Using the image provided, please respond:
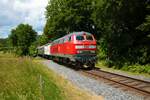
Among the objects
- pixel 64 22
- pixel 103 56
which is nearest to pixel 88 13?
pixel 64 22

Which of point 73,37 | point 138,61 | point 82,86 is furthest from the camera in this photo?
point 73,37

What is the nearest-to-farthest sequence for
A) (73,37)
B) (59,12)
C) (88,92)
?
(88,92) < (73,37) < (59,12)

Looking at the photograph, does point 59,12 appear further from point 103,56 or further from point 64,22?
point 103,56

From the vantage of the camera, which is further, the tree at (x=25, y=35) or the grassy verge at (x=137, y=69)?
the tree at (x=25, y=35)

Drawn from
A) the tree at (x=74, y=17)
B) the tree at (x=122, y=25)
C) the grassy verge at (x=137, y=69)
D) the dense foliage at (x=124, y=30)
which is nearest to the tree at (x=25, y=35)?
the tree at (x=74, y=17)

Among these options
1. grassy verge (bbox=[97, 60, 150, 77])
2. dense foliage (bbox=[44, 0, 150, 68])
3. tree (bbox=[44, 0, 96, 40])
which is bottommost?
grassy verge (bbox=[97, 60, 150, 77])

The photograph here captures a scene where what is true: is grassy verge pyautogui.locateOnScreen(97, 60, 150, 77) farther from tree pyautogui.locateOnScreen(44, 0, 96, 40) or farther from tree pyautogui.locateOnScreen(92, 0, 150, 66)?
tree pyautogui.locateOnScreen(44, 0, 96, 40)

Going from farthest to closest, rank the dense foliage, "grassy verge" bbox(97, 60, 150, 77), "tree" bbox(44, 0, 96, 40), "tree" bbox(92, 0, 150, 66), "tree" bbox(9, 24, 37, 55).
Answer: "tree" bbox(9, 24, 37, 55) → "tree" bbox(44, 0, 96, 40) → "tree" bbox(92, 0, 150, 66) → the dense foliage → "grassy verge" bbox(97, 60, 150, 77)

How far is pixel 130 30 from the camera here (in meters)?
28.0

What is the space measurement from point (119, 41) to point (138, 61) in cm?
406

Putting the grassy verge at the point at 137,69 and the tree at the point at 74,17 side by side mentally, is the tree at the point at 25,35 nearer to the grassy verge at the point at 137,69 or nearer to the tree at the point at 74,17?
the tree at the point at 74,17

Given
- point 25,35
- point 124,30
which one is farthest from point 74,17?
point 25,35

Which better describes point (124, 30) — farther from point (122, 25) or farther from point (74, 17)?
point (74, 17)

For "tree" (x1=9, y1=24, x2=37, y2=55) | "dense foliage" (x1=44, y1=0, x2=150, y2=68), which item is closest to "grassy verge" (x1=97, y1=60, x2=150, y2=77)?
"dense foliage" (x1=44, y1=0, x2=150, y2=68)
